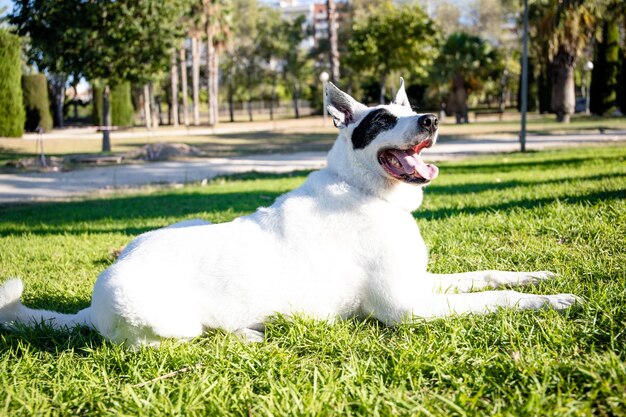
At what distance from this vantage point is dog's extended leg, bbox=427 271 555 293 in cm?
375

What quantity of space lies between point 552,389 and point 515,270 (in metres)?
1.94

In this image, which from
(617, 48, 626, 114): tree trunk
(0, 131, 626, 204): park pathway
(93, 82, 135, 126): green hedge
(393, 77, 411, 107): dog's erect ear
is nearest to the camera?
(393, 77, 411, 107): dog's erect ear

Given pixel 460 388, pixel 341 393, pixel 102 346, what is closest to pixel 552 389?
pixel 460 388

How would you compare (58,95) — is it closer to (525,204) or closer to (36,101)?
(36,101)

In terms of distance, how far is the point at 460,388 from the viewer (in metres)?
2.38

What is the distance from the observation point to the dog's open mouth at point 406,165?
329 centimetres

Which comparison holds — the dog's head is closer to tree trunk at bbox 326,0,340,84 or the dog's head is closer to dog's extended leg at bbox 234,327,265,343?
dog's extended leg at bbox 234,327,265,343

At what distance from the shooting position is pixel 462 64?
41.8 meters

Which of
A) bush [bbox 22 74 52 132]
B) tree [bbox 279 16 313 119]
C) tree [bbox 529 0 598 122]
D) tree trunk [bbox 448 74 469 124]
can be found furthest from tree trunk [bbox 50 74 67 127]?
tree [bbox 529 0 598 122]

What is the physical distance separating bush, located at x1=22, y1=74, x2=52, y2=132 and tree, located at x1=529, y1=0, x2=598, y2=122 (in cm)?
3192

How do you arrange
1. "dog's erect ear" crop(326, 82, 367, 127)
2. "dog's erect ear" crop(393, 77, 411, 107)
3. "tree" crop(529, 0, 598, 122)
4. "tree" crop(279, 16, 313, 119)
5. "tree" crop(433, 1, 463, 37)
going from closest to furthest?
"dog's erect ear" crop(326, 82, 367, 127) < "dog's erect ear" crop(393, 77, 411, 107) < "tree" crop(529, 0, 598, 122) < "tree" crop(433, 1, 463, 37) < "tree" crop(279, 16, 313, 119)

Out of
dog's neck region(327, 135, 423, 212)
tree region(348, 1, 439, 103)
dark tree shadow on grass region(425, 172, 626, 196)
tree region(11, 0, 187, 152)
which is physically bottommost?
dark tree shadow on grass region(425, 172, 626, 196)

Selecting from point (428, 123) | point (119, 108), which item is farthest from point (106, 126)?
point (428, 123)

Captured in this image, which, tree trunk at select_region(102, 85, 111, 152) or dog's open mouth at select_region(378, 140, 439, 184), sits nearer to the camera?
dog's open mouth at select_region(378, 140, 439, 184)
